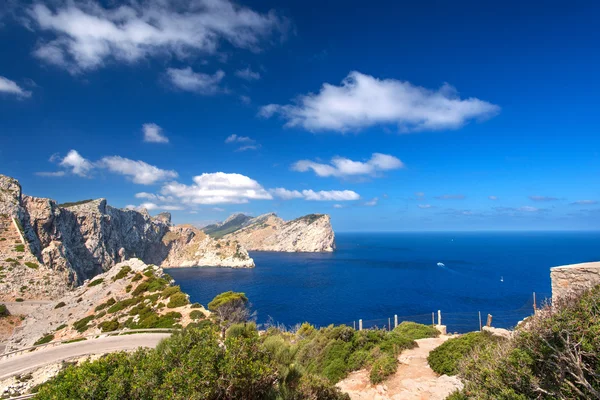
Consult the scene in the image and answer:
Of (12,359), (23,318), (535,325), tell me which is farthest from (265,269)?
(535,325)

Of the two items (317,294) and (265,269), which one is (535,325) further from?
(265,269)

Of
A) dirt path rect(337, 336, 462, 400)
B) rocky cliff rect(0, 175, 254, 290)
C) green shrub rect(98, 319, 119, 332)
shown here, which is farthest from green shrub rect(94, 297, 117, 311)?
dirt path rect(337, 336, 462, 400)

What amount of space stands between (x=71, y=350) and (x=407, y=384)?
24.4 meters

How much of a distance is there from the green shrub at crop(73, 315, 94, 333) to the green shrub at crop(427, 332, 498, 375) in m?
33.8

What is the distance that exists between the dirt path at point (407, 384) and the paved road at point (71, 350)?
13498 mm

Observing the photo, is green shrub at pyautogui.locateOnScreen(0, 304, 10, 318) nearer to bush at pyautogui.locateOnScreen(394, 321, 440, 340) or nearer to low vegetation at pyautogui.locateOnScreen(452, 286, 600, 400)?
bush at pyautogui.locateOnScreen(394, 321, 440, 340)

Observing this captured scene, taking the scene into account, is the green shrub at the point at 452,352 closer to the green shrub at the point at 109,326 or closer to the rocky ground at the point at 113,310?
the rocky ground at the point at 113,310

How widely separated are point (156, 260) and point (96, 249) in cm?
5352

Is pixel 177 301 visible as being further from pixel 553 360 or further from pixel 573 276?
pixel 573 276

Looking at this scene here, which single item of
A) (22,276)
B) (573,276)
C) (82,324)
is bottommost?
(82,324)

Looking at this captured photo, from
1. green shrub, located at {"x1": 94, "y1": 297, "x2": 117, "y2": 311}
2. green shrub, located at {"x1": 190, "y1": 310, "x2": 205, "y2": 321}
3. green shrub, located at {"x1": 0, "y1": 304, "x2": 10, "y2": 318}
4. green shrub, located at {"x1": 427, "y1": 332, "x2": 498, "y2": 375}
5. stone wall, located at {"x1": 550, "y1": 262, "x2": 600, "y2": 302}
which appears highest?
stone wall, located at {"x1": 550, "y1": 262, "x2": 600, "y2": 302}

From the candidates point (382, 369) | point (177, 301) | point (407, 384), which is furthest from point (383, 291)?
point (407, 384)

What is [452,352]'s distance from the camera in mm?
13406

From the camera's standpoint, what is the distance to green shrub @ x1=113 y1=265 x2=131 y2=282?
44.1 metres
